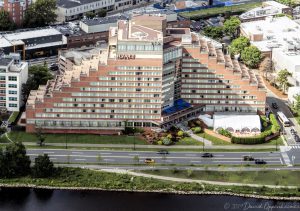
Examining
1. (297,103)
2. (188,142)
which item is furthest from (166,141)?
(297,103)

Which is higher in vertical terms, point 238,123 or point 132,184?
Answer: point 238,123

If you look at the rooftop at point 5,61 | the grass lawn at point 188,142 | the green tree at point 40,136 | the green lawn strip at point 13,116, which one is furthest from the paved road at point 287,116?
the rooftop at point 5,61

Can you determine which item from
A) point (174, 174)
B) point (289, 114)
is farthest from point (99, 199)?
point (289, 114)

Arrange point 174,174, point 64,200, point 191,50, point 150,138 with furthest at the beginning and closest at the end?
point 191,50 → point 150,138 → point 174,174 → point 64,200

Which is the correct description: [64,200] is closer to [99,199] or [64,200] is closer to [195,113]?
[99,199]

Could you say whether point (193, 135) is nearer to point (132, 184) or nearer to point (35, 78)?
point (132, 184)

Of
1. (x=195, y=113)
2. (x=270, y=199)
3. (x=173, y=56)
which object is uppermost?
(x=173, y=56)
